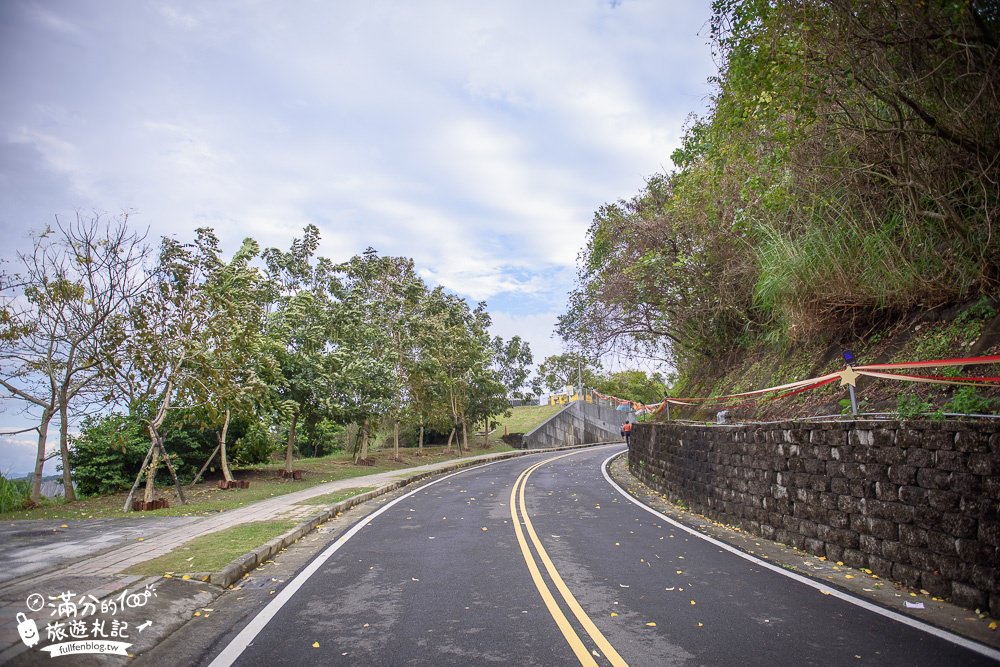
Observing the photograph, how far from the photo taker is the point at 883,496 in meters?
6.31

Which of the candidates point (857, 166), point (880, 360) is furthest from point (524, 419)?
point (857, 166)

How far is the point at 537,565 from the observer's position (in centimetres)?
730

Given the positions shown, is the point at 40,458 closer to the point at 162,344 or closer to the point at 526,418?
the point at 162,344

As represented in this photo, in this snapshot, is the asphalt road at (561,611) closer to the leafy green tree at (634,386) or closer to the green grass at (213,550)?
the green grass at (213,550)

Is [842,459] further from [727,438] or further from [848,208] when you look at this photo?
[848,208]

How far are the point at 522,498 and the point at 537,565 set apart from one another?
7.06 m

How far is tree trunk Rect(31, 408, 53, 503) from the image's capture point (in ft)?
48.4

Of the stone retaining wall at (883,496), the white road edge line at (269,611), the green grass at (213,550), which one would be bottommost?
the white road edge line at (269,611)

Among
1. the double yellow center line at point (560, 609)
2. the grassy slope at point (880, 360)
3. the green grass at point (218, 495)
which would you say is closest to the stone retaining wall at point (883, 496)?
the grassy slope at point (880, 360)

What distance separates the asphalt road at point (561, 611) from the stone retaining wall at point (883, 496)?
87cm

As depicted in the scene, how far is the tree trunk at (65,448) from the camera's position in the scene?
14867 mm

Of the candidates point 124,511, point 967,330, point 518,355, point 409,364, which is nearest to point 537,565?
point 967,330

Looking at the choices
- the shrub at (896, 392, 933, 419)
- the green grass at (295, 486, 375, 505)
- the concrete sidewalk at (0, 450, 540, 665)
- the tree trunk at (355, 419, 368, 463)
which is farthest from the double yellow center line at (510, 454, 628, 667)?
the tree trunk at (355, 419, 368, 463)

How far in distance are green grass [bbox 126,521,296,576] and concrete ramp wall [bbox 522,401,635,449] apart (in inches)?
1433
